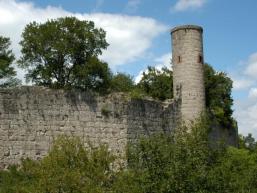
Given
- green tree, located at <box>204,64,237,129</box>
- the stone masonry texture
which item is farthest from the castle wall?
green tree, located at <box>204,64,237,129</box>

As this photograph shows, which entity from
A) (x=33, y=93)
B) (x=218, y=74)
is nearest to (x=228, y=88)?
(x=218, y=74)

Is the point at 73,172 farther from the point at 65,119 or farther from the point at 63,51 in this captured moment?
the point at 63,51

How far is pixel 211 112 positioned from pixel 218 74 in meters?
3.85

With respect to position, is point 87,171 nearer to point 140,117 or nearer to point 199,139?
point 199,139

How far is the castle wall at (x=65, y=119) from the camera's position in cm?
2222

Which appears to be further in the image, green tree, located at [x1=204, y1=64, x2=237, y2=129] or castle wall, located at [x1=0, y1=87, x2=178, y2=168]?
green tree, located at [x1=204, y1=64, x2=237, y2=129]

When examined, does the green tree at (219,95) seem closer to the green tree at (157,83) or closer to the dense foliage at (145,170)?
the green tree at (157,83)

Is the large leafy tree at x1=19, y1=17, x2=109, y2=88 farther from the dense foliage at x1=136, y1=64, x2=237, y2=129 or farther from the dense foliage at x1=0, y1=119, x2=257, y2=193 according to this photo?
the dense foliage at x1=0, y1=119, x2=257, y2=193

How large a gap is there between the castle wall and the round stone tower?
1846 mm

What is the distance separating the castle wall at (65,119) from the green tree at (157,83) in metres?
6.42

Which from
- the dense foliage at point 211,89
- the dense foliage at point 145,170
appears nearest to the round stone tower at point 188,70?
the dense foliage at point 211,89

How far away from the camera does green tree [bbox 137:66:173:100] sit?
3431 cm

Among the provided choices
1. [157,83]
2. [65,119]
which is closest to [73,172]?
[65,119]

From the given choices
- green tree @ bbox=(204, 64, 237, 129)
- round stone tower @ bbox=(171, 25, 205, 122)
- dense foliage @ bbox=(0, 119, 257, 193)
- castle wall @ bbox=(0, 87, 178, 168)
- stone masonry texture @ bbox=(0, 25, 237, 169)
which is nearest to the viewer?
dense foliage @ bbox=(0, 119, 257, 193)
